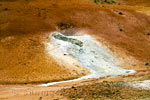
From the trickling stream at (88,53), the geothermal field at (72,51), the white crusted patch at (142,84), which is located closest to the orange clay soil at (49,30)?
the geothermal field at (72,51)

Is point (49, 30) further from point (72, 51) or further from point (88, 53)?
point (88, 53)

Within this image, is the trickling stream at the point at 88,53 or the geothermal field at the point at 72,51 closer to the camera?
the geothermal field at the point at 72,51

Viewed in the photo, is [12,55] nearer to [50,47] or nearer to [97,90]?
[50,47]

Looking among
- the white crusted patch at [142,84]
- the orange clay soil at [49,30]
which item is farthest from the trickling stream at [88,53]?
the white crusted patch at [142,84]

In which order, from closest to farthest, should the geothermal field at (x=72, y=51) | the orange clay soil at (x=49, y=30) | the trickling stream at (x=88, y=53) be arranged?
the geothermal field at (x=72, y=51)
the orange clay soil at (x=49, y=30)
the trickling stream at (x=88, y=53)

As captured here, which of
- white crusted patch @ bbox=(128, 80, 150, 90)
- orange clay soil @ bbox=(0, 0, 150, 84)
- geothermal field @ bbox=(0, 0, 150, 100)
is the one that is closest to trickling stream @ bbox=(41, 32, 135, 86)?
geothermal field @ bbox=(0, 0, 150, 100)

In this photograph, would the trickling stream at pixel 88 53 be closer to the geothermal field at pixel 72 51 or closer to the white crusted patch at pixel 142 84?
the geothermal field at pixel 72 51

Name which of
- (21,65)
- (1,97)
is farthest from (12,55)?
(1,97)

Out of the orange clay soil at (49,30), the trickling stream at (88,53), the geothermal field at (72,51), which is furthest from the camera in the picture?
the trickling stream at (88,53)
